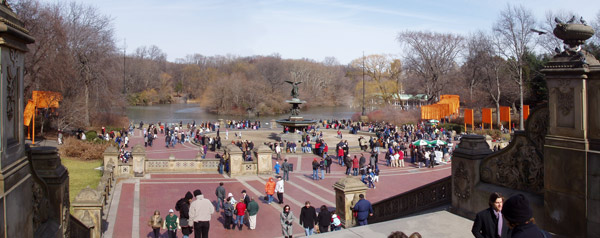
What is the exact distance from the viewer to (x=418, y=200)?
10.5 metres

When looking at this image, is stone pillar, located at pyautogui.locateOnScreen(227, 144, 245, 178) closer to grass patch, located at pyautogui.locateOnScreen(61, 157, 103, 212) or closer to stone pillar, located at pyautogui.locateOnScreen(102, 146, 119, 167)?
stone pillar, located at pyautogui.locateOnScreen(102, 146, 119, 167)

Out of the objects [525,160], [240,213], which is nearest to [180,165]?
[240,213]

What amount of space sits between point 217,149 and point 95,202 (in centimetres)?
2086

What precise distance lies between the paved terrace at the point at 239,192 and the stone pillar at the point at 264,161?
0.69 meters

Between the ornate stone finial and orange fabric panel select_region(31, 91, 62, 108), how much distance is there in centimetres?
3411

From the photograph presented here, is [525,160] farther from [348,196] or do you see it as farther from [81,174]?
[81,174]

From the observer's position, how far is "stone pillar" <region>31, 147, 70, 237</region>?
5879 mm

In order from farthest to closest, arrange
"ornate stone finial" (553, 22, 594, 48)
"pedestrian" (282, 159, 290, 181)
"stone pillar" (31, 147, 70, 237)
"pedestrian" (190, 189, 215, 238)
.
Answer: "pedestrian" (282, 159, 290, 181) → "pedestrian" (190, 189, 215, 238) → "ornate stone finial" (553, 22, 594, 48) → "stone pillar" (31, 147, 70, 237)

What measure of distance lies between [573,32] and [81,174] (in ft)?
67.3

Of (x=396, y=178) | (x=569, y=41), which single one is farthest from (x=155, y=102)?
(x=569, y=41)

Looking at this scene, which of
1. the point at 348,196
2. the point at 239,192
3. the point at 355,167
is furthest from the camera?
the point at 355,167

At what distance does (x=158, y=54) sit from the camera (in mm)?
161000

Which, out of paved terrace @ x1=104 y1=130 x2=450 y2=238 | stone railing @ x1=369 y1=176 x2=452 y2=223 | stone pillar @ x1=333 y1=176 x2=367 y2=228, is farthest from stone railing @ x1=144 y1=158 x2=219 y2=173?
stone railing @ x1=369 y1=176 x2=452 y2=223

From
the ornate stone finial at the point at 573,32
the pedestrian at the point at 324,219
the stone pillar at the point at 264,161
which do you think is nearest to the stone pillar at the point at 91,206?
the pedestrian at the point at 324,219
